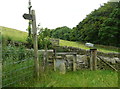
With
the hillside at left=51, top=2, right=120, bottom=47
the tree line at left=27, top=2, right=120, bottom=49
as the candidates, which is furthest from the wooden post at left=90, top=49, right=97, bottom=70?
the hillside at left=51, top=2, right=120, bottom=47

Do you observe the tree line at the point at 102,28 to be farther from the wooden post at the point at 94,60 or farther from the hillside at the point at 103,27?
the wooden post at the point at 94,60

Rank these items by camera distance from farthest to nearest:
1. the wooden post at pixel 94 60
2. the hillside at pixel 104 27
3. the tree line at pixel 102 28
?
the hillside at pixel 104 27, the tree line at pixel 102 28, the wooden post at pixel 94 60

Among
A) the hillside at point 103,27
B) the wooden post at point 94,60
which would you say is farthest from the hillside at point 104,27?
the wooden post at point 94,60

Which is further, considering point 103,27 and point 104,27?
point 103,27

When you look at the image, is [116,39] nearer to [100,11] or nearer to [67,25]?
[100,11]

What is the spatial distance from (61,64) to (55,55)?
419mm

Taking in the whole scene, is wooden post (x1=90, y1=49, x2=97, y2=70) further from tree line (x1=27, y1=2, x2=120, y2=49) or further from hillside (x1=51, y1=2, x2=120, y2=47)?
hillside (x1=51, y1=2, x2=120, y2=47)

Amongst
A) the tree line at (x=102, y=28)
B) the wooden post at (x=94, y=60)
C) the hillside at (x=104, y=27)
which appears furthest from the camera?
the hillside at (x=104, y=27)

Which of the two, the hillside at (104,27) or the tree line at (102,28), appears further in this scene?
the hillside at (104,27)

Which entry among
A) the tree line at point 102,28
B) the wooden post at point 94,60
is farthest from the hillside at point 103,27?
the wooden post at point 94,60

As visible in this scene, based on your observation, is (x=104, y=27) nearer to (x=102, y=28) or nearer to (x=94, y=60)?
(x=102, y=28)

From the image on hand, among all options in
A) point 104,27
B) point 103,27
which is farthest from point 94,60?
point 103,27

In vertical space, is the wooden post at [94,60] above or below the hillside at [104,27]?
below

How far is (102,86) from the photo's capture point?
356cm
